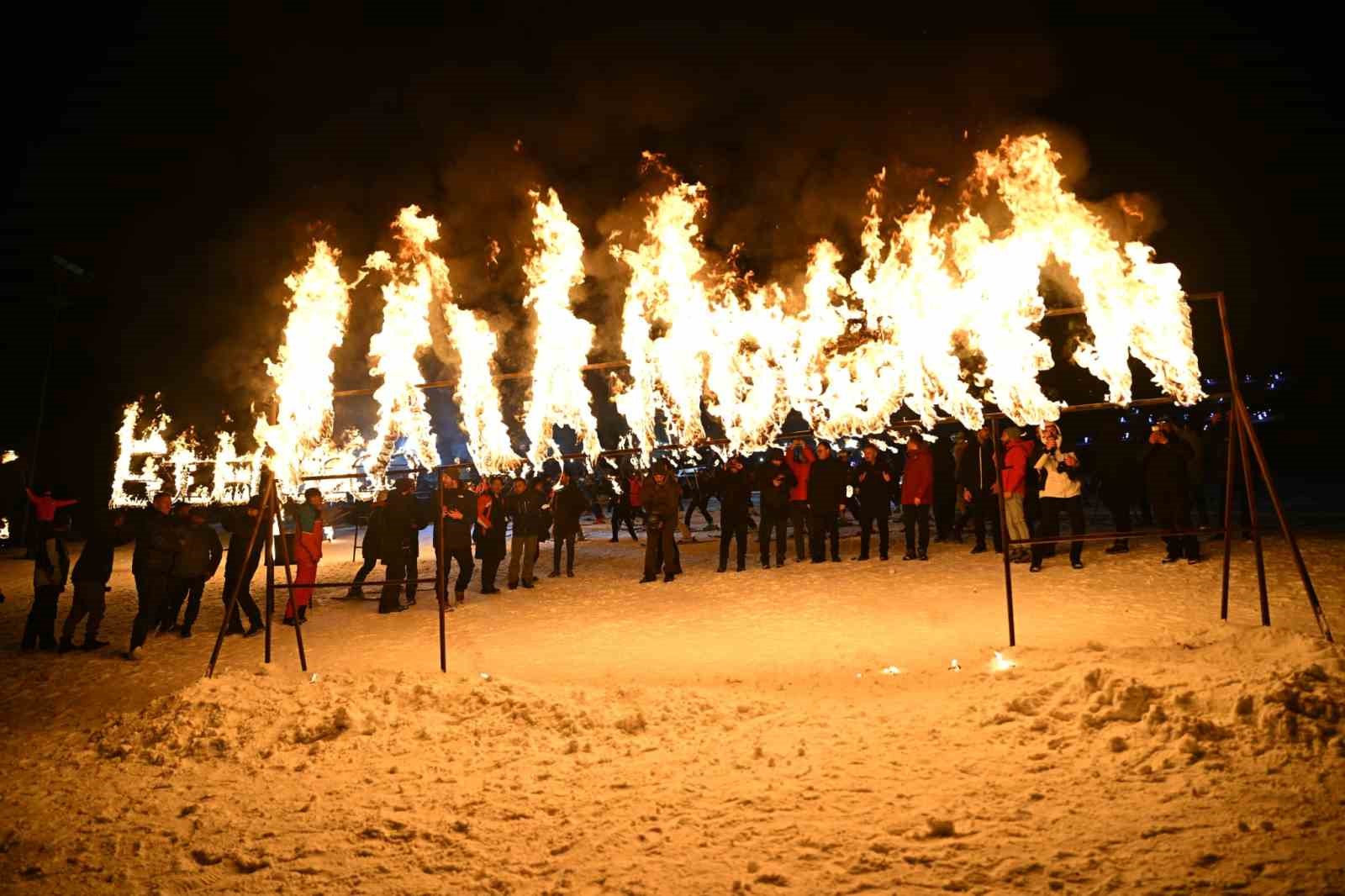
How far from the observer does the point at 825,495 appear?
1284 centimetres

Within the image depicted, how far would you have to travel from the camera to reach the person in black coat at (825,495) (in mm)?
12812

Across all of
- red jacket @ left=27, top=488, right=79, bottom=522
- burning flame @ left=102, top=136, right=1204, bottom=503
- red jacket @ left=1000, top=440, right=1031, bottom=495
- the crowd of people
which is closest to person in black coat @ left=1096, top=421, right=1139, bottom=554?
the crowd of people

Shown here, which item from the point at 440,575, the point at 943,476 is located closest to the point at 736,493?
the point at 943,476

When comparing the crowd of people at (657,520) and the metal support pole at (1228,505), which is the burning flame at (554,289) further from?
the metal support pole at (1228,505)

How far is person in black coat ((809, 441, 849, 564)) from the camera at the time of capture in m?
12.8

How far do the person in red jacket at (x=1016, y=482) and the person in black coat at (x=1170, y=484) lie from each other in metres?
1.61

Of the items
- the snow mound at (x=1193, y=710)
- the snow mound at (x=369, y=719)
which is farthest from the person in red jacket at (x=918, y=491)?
the snow mound at (x=369, y=719)

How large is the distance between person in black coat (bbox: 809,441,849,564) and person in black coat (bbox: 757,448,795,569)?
0.42m

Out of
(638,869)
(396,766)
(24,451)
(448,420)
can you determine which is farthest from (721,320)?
(24,451)

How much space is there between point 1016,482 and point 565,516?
7.64 m

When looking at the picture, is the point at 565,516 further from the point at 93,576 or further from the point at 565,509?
the point at 93,576

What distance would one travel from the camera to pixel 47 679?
8391mm

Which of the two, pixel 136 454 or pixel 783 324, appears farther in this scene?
pixel 136 454

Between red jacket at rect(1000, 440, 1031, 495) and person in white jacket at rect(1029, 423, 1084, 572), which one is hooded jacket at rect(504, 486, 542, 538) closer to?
red jacket at rect(1000, 440, 1031, 495)
